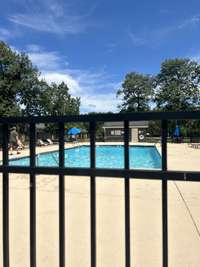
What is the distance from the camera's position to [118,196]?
5.00 metres

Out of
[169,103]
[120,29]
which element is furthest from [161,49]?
[120,29]

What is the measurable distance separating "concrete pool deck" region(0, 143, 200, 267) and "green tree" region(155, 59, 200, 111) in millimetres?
34505

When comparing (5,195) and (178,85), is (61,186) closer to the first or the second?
(5,195)

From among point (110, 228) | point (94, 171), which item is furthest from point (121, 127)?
point (110, 228)

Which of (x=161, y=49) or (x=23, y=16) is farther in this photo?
(x=161, y=49)

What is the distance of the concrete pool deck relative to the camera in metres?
2.56

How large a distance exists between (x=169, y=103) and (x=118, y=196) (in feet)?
118

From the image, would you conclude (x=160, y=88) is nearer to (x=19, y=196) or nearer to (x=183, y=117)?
(x=19, y=196)

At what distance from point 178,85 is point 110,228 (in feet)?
131

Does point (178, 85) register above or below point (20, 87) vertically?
above

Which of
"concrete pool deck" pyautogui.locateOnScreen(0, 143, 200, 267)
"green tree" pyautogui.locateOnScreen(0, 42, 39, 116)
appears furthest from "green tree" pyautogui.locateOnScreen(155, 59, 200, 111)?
"concrete pool deck" pyautogui.locateOnScreen(0, 143, 200, 267)

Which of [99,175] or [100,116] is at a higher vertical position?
[100,116]

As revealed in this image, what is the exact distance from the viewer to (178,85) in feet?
133

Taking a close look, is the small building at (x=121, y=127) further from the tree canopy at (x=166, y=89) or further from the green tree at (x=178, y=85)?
the green tree at (x=178, y=85)
